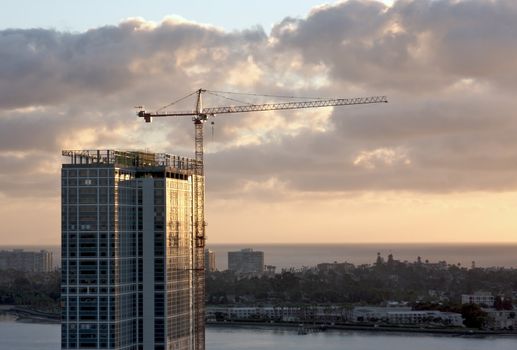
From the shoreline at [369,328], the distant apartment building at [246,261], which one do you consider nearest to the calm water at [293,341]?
the shoreline at [369,328]

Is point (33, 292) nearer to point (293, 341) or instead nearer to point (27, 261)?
point (293, 341)

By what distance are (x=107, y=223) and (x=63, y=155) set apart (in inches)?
95.9

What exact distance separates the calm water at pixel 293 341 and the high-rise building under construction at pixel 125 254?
26.6 m

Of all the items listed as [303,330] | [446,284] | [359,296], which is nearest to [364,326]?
[303,330]

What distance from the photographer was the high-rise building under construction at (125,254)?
34.3 m

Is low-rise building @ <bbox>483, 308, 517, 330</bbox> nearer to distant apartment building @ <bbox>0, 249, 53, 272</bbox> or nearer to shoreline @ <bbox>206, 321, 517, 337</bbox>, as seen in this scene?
shoreline @ <bbox>206, 321, 517, 337</bbox>

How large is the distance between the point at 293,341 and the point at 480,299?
3072cm

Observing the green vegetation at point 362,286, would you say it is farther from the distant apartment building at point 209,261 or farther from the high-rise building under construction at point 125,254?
the high-rise building under construction at point 125,254

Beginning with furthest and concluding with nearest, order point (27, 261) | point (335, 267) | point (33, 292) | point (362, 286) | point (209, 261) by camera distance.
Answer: point (27, 261)
point (335, 267)
point (209, 261)
point (33, 292)
point (362, 286)

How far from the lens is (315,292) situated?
342 feet

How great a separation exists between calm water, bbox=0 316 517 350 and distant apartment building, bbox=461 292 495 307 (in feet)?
69.1

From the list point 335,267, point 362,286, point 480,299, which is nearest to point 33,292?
point 362,286

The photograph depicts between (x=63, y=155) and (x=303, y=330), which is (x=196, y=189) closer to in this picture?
(x=63, y=155)

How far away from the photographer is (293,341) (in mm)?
69500
